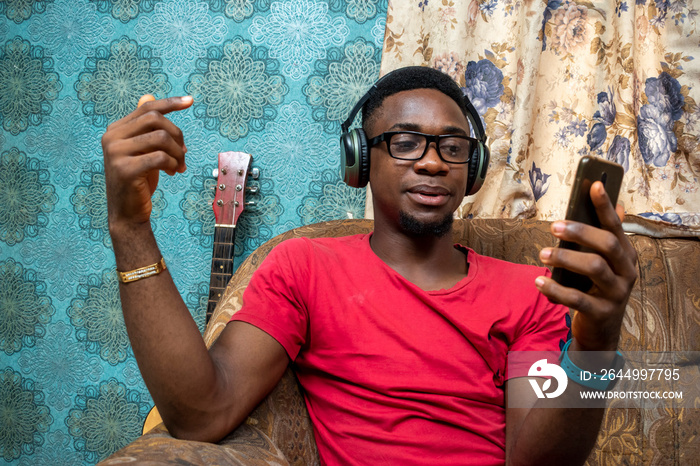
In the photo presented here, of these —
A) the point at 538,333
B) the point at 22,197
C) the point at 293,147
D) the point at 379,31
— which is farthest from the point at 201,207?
the point at 538,333

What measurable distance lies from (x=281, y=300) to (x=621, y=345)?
0.98 meters

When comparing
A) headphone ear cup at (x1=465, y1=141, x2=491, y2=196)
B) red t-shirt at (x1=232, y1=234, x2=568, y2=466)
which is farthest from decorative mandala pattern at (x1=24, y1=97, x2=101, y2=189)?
headphone ear cup at (x1=465, y1=141, x2=491, y2=196)

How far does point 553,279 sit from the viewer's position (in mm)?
749

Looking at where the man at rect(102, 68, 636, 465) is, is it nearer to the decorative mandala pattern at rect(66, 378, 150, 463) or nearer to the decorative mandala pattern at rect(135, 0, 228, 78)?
the decorative mandala pattern at rect(135, 0, 228, 78)

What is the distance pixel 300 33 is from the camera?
2018 millimetres

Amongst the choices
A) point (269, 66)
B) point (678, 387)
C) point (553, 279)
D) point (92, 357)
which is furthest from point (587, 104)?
point (92, 357)

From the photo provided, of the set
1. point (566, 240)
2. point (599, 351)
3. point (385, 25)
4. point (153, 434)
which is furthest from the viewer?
point (385, 25)

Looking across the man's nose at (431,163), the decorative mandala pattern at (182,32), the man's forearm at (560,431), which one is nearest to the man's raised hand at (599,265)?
the man's forearm at (560,431)

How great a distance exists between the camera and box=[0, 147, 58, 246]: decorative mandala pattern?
2.08 meters

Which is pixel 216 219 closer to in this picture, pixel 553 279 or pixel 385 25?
pixel 385 25

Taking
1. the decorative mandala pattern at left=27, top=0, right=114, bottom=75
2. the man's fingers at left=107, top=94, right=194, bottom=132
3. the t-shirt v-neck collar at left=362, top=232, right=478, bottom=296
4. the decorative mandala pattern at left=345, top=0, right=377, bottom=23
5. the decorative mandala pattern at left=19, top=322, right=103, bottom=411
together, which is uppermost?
the decorative mandala pattern at left=345, top=0, right=377, bottom=23

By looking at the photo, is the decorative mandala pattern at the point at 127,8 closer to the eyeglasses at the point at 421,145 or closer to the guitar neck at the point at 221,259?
the guitar neck at the point at 221,259

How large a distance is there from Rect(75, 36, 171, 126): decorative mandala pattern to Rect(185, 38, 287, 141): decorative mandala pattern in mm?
195

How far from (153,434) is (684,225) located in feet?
5.41
